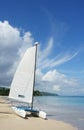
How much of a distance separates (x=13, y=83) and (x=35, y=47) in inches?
190

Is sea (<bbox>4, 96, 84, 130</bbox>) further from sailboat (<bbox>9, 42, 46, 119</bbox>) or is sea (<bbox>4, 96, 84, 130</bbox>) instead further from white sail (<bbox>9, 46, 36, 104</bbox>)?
white sail (<bbox>9, 46, 36, 104</bbox>)

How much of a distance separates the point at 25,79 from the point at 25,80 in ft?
0.38

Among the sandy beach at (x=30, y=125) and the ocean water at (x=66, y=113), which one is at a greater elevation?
the ocean water at (x=66, y=113)

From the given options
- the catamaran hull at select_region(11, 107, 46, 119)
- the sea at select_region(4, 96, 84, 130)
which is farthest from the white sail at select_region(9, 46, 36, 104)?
the sea at select_region(4, 96, 84, 130)

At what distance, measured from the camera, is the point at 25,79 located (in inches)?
1148

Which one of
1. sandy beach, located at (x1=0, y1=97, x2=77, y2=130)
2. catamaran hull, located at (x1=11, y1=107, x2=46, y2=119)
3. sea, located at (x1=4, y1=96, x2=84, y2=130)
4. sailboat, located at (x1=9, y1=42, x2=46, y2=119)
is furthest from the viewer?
sailboat, located at (x1=9, y1=42, x2=46, y2=119)

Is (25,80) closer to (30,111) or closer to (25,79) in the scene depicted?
(25,79)

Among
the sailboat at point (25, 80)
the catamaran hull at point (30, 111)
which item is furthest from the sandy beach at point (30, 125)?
the sailboat at point (25, 80)

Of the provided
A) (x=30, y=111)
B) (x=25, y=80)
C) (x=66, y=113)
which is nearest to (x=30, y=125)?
(x=30, y=111)

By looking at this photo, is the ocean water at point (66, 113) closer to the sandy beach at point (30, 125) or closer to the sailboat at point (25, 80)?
the sandy beach at point (30, 125)

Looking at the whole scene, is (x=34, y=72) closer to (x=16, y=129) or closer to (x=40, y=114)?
(x=40, y=114)

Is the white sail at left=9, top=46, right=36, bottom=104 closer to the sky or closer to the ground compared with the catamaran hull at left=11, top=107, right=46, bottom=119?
closer to the sky

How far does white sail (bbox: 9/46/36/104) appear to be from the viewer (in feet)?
93.7

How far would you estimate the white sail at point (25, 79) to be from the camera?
28.5 metres
